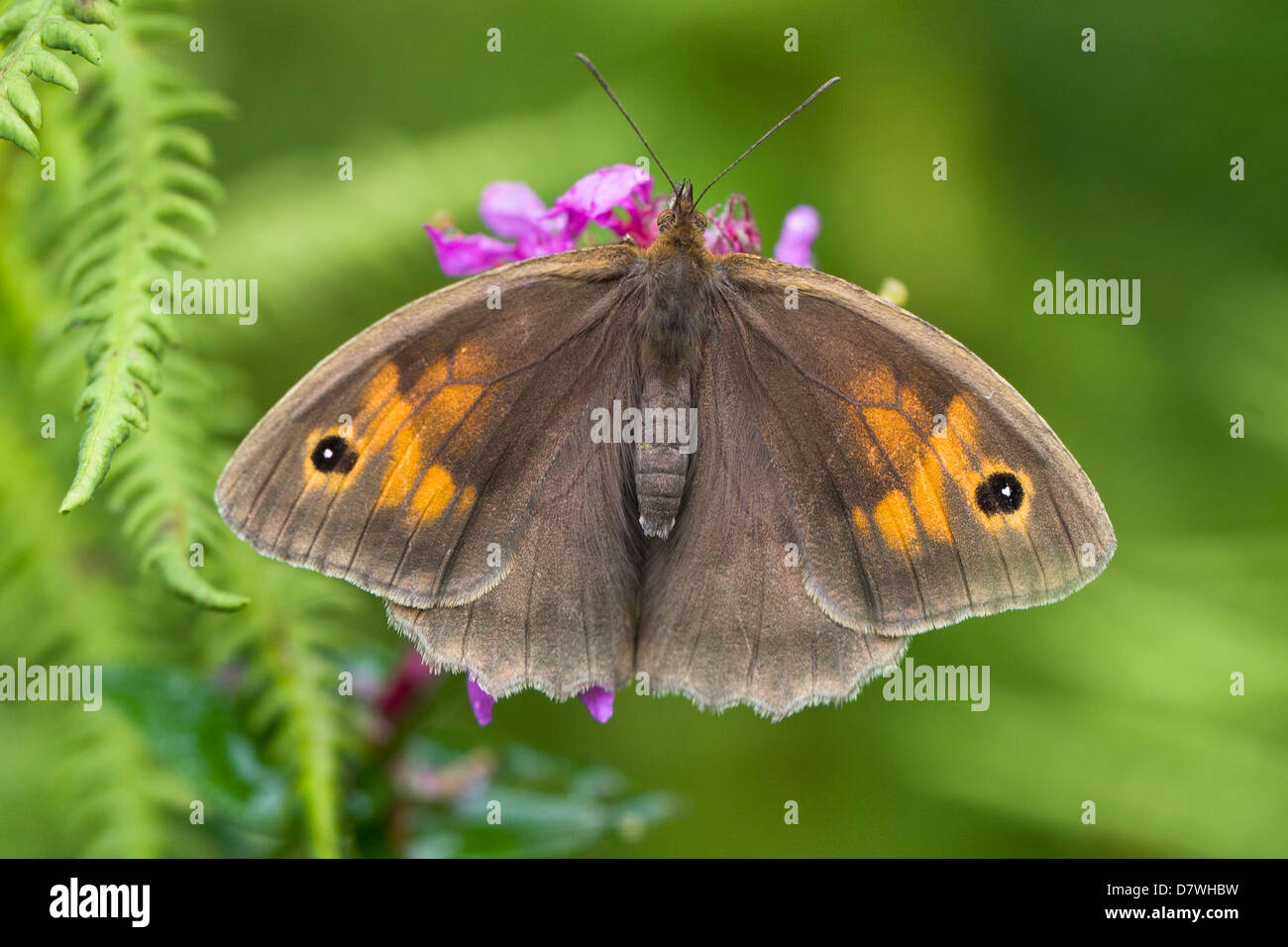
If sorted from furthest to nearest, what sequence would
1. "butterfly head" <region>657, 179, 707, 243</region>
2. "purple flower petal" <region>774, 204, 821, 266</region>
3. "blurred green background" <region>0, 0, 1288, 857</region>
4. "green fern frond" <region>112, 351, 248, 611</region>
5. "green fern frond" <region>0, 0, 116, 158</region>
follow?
1. "blurred green background" <region>0, 0, 1288, 857</region>
2. "purple flower petal" <region>774, 204, 821, 266</region>
3. "butterfly head" <region>657, 179, 707, 243</region>
4. "green fern frond" <region>112, 351, 248, 611</region>
5. "green fern frond" <region>0, 0, 116, 158</region>

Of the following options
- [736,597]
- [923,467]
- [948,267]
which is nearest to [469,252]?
[736,597]

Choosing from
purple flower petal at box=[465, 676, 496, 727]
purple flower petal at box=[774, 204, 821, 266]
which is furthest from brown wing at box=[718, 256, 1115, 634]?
purple flower petal at box=[465, 676, 496, 727]

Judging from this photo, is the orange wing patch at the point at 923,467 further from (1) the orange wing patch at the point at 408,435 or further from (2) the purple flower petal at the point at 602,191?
(1) the orange wing patch at the point at 408,435

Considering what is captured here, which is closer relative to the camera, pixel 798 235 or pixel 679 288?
pixel 679 288

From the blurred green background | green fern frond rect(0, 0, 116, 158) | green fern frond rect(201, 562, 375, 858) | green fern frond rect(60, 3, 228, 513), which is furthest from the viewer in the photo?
the blurred green background

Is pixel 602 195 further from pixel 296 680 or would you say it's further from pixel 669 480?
pixel 296 680

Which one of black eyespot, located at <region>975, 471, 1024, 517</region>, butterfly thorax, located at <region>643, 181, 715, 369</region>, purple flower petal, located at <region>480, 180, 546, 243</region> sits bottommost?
black eyespot, located at <region>975, 471, 1024, 517</region>

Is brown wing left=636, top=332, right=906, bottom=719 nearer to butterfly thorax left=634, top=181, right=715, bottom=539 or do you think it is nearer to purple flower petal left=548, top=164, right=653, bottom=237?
butterfly thorax left=634, top=181, right=715, bottom=539

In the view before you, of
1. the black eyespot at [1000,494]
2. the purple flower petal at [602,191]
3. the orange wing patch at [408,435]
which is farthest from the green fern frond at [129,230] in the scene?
the black eyespot at [1000,494]
